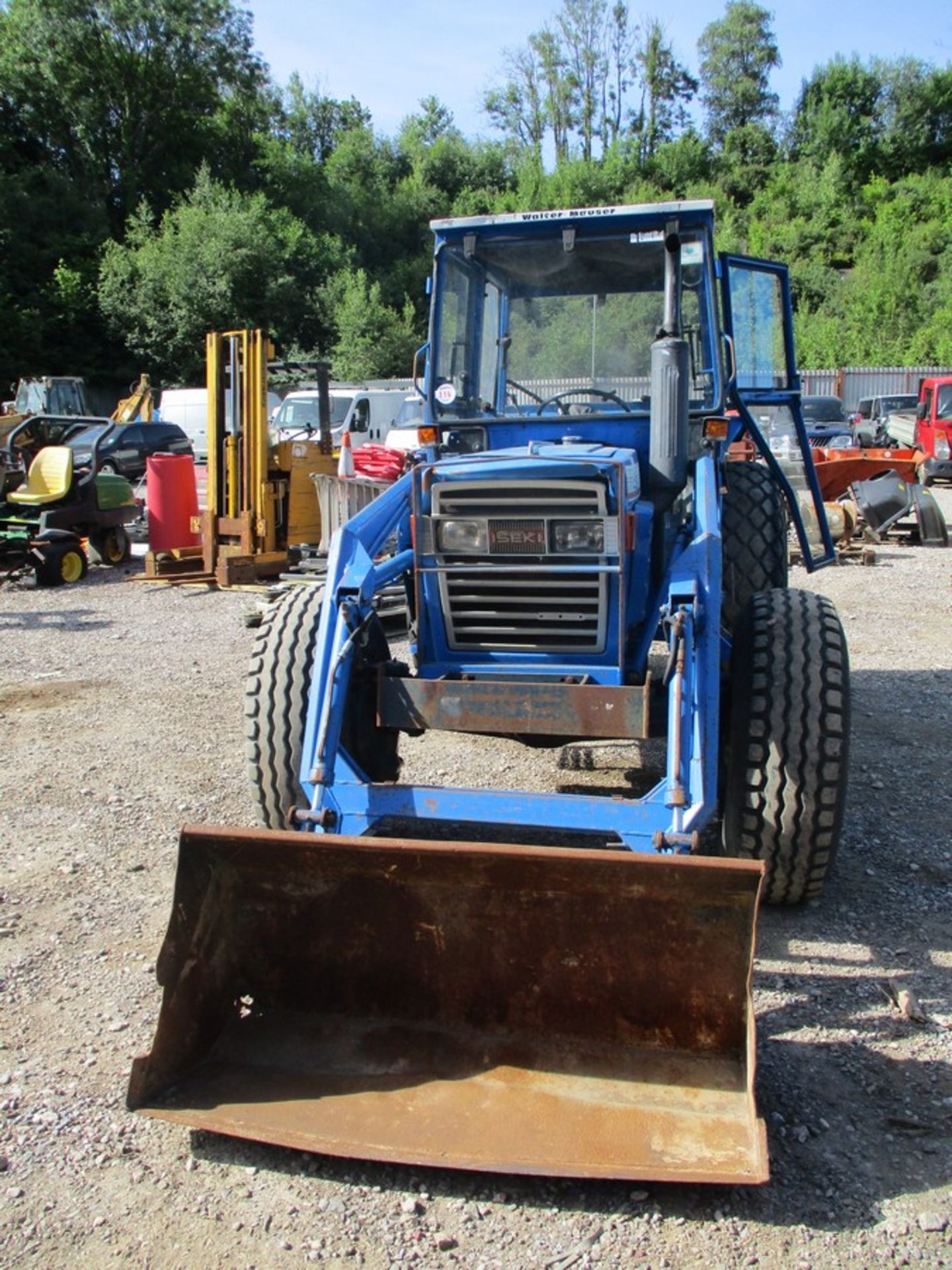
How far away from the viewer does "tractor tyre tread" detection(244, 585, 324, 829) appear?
4.56 metres

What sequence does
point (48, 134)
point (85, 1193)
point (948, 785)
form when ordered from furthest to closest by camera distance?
1. point (48, 134)
2. point (948, 785)
3. point (85, 1193)

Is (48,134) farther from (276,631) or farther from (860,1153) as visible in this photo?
(860,1153)

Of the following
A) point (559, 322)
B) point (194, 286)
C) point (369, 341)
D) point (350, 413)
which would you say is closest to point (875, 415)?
point (369, 341)

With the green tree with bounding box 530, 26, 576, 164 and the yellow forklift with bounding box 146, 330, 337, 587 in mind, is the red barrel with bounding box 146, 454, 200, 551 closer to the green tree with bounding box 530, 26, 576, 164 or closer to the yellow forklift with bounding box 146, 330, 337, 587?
the yellow forklift with bounding box 146, 330, 337, 587

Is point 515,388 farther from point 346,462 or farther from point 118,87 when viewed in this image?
point 118,87

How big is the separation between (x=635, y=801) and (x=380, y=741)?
1.34 m

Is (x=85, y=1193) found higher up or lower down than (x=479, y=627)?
lower down

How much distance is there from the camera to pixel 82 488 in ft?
43.9

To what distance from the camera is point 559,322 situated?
18.5ft

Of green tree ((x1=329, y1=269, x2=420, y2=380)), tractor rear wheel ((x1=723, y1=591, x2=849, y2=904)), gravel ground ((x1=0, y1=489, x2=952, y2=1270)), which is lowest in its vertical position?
gravel ground ((x1=0, y1=489, x2=952, y2=1270))

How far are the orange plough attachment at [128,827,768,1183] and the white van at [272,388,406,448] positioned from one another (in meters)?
15.5

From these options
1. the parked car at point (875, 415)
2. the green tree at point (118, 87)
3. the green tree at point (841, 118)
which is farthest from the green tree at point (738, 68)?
the parked car at point (875, 415)

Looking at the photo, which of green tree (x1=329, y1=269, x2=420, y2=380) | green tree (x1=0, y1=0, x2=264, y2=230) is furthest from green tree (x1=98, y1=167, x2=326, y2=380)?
green tree (x1=0, y1=0, x2=264, y2=230)

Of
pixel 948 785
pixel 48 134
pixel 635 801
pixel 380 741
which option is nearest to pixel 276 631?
pixel 380 741
